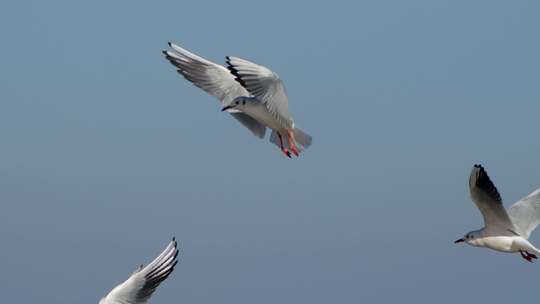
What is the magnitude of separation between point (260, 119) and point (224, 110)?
682 millimetres

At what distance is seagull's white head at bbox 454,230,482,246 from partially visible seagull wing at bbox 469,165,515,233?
0.28 meters

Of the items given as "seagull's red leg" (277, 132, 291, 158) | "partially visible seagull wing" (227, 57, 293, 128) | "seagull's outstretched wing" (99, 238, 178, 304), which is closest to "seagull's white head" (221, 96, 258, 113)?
"partially visible seagull wing" (227, 57, 293, 128)

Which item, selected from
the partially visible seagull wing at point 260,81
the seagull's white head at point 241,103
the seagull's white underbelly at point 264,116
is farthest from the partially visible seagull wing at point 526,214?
the seagull's white head at point 241,103

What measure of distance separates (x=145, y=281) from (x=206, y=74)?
4.26m

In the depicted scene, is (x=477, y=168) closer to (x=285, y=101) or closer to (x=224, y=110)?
(x=285, y=101)

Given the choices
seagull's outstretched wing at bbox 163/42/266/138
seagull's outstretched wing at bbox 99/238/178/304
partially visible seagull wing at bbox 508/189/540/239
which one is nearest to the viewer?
seagull's outstretched wing at bbox 99/238/178/304

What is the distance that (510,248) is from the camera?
1381 centimetres

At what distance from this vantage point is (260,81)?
13383mm

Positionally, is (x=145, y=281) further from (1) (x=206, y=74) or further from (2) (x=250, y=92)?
(1) (x=206, y=74)

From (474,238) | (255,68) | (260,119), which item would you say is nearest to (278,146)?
(260,119)

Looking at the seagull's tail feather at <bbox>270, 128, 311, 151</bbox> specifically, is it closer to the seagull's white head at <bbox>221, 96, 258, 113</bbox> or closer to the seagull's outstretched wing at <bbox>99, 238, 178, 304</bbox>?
the seagull's white head at <bbox>221, 96, 258, 113</bbox>

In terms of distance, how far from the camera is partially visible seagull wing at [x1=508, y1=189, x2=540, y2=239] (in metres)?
14.0

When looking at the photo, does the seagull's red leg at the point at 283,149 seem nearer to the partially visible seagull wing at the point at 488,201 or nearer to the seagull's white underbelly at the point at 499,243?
the partially visible seagull wing at the point at 488,201

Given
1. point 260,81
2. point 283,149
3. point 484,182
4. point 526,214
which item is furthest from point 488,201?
point 260,81
